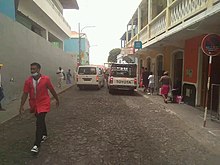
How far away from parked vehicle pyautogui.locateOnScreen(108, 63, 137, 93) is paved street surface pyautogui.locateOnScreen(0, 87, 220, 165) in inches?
350

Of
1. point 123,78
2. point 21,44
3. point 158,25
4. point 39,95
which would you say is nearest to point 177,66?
point 158,25

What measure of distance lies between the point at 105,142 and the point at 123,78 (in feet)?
41.8

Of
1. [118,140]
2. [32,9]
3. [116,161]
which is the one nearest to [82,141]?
[118,140]

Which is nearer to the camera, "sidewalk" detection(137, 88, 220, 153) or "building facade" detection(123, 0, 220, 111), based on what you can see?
"sidewalk" detection(137, 88, 220, 153)

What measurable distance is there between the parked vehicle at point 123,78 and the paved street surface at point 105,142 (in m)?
Answer: 8.89

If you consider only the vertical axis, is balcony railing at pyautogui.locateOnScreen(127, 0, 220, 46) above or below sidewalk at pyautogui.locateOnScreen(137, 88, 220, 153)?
above

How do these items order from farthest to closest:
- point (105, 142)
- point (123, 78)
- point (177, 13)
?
point (123, 78) → point (177, 13) → point (105, 142)

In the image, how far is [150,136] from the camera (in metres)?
7.41

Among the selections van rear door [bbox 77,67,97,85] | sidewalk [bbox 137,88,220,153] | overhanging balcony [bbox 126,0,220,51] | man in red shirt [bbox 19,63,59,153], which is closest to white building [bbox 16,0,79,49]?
van rear door [bbox 77,67,97,85]

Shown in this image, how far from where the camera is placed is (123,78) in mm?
19266

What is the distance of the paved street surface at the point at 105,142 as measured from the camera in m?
5.45

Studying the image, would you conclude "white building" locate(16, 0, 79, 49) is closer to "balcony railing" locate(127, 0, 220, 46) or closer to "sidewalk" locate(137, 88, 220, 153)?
"balcony railing" locate(127, 0, 220, 46)

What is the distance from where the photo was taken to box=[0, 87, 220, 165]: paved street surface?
5449mm

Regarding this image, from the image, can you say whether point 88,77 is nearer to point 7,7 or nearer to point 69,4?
point 7,7
